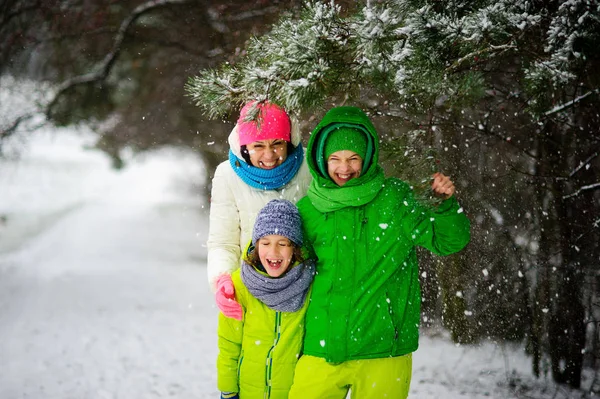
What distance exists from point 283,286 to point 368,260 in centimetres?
39

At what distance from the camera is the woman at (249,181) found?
9.69 feet

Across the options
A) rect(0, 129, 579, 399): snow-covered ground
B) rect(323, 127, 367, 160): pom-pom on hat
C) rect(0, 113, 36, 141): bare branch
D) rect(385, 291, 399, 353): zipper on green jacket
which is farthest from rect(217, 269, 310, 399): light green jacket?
rect(0, 113, 36, 141): bare branch

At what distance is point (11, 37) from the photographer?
339 inches

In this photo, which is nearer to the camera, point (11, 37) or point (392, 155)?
point (392, 155)

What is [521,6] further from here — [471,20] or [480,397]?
[480,397]

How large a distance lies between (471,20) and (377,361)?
1.47m

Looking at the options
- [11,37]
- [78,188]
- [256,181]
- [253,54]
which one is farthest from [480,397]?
[78,188]

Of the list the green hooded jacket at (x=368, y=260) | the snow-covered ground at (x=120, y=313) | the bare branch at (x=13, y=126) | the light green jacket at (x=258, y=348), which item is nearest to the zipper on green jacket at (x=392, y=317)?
the green hooded jacket at (x=368, y=260)

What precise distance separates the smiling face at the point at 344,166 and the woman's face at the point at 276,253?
368 mm

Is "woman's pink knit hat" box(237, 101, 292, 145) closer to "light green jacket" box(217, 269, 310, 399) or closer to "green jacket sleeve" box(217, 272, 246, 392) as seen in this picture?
"light green jacket" box(217, 269, 310, 399)

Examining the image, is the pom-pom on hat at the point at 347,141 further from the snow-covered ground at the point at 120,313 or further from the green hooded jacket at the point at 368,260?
the snow-covered ground at the point at 120,313

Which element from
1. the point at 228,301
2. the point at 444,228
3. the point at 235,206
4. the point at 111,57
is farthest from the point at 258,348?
the point at 111,57

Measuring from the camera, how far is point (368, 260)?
8.70 feet

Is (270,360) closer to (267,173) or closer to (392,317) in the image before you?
(392,317)
